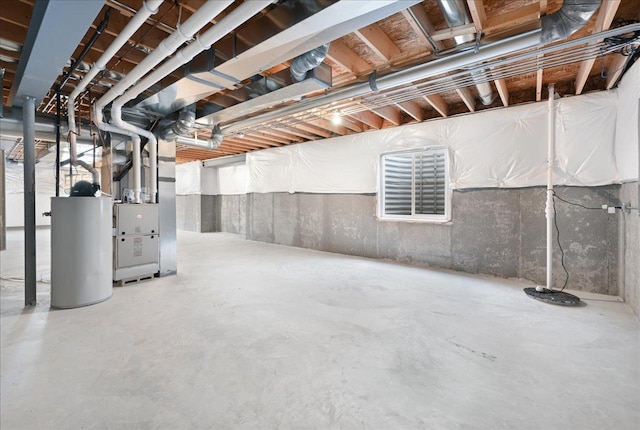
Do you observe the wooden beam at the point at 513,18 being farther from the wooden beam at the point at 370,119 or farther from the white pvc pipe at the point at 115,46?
the wooden beam at the point at 370,119

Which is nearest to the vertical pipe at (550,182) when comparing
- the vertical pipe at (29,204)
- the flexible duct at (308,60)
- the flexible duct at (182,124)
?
the flexible duct at (308,60)

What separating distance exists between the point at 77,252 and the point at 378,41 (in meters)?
3.31

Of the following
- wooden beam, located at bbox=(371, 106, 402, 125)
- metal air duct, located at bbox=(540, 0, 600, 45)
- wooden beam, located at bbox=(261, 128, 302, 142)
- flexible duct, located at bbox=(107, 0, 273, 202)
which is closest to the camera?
flexible duct, located at bbox=(107, 0, 273, 202)

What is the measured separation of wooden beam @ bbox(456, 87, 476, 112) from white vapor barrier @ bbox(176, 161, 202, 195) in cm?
737

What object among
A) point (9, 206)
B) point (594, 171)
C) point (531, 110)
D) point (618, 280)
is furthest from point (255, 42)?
point (9, 206)

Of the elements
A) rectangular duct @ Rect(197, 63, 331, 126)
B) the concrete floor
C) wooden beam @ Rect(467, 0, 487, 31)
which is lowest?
the concrete floor

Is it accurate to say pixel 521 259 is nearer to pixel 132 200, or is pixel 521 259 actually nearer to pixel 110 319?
pixel 110 319

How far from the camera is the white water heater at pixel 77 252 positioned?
2740 mm

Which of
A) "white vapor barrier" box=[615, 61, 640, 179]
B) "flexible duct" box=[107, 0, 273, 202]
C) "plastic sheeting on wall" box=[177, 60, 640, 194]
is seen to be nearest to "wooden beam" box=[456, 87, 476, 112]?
"plastic sheeting on wall" box=[177, 60, 640, 194]

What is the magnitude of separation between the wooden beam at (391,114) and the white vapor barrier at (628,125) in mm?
2476

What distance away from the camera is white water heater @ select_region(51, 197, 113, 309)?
274 cm

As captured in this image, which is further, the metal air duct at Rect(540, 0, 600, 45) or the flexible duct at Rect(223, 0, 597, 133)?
the flexible duct at Rect(223, 0, 597, 133)

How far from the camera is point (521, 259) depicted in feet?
12.2

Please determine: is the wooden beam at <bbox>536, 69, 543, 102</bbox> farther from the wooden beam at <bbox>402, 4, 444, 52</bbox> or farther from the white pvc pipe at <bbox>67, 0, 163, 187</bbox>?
the white pvc pipe at <bbox>67, 0, 163, 187</bbox>
